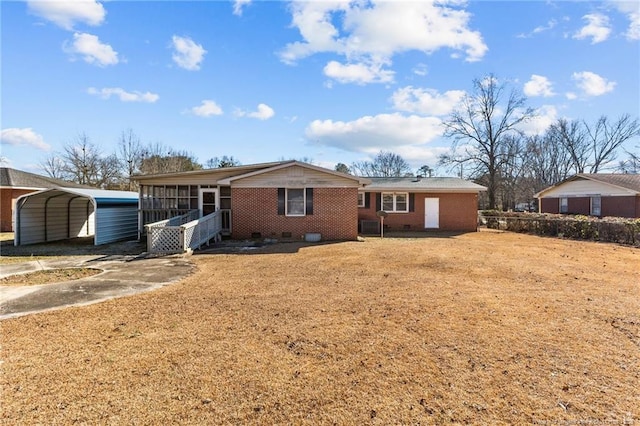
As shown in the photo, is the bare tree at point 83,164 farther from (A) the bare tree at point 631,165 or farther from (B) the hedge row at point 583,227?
(A) the bare tree at point 631,165

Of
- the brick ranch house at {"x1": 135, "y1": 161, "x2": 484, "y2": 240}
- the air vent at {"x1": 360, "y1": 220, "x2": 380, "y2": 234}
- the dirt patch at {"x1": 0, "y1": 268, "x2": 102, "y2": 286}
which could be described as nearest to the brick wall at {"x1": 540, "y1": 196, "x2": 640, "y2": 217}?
the air vent at {"x1": 360, "y1": 220, "x2": 380, "y2": 234}

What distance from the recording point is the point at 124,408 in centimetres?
273

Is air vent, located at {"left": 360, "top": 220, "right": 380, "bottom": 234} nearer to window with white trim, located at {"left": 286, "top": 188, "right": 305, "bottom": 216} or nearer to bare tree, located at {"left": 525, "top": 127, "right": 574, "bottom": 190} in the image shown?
window with white trim, located at {"left": 286, "top": 188, "right": 305, "bottom": 216}

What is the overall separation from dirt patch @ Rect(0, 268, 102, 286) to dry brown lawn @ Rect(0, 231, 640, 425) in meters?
2.80

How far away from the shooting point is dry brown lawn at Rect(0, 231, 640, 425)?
2.73m

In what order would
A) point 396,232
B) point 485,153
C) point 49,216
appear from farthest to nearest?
1. point 485,153
2. point 396,232
3. point 49,216

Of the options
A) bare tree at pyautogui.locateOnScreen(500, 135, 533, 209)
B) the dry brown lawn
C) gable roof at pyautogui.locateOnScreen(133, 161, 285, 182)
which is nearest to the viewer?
the dry brown lawn

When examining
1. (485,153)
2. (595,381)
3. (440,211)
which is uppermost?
(485,153)

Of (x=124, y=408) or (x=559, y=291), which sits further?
(x=559, y=291)

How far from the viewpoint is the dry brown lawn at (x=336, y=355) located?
2.73m

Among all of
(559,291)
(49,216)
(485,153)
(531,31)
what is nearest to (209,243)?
(49,216)

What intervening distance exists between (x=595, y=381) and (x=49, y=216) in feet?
61.0

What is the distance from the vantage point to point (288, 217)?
14.4 metres

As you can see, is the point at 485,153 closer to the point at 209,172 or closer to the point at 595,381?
the point at 209,172
